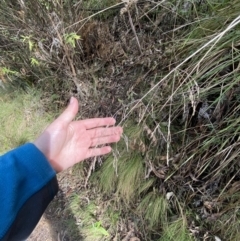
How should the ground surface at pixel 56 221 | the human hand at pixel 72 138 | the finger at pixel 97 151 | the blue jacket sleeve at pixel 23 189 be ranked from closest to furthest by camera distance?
the blue jacket sleeve at pixel 23 189 → the human hand at pixel 72 138 → the finger at pixel 97 151 → the ground surface at pixel 56 221

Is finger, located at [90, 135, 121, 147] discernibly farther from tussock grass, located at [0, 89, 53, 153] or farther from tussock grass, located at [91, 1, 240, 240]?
tussock grass, located at [0, 89, 53, 153]

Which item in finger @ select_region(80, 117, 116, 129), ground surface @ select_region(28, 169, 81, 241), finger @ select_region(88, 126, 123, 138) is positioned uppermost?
finger @ select_region(80, 117, 116, 129)

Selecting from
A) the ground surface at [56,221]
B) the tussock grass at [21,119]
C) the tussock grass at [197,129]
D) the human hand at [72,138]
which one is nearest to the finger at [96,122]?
the human hand at [72,138]

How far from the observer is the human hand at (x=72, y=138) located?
1590mm

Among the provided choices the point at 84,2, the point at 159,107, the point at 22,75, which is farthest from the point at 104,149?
the point at 22,75

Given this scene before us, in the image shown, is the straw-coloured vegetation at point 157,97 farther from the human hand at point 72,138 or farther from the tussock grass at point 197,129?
the human hand at point 72,138

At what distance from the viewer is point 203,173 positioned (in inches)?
71.7

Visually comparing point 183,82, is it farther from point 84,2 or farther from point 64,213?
point 64,213

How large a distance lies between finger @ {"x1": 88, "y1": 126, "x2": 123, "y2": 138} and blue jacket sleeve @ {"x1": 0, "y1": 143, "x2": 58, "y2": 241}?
1.43 feet

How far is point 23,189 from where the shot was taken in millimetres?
1308

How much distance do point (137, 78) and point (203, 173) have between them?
0.75 metres

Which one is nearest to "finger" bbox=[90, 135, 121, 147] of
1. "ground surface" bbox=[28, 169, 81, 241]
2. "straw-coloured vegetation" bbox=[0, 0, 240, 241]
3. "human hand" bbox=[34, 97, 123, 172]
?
"human hand" bbox=[34, 97, 123, 172]

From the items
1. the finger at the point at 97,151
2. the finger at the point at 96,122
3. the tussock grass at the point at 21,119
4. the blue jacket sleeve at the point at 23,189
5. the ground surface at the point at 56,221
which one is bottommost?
the ground surface at the point at 56,221

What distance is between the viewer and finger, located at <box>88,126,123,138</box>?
5.91 ft
